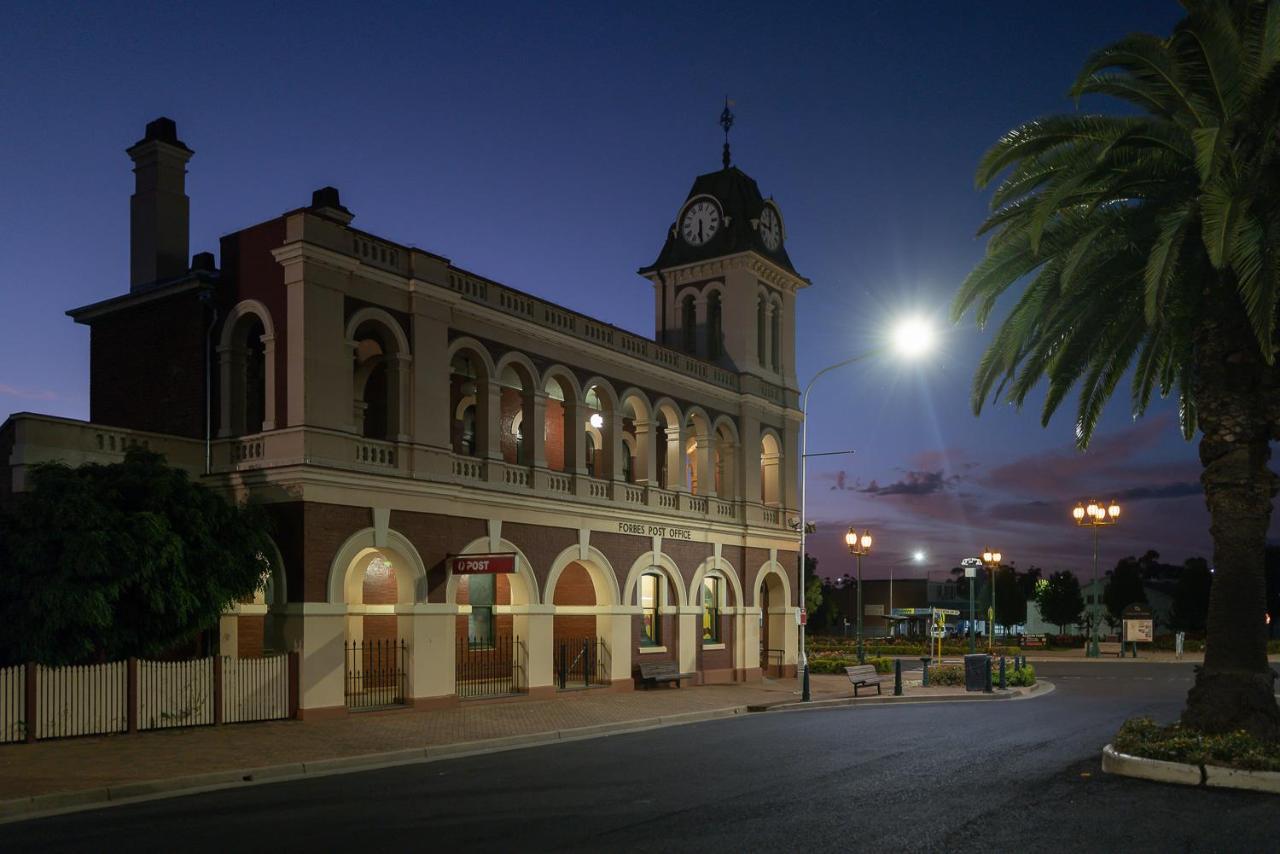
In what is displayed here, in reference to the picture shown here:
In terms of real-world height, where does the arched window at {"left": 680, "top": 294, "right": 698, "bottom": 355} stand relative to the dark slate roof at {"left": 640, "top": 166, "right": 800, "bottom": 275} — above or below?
below

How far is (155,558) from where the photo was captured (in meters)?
19.3

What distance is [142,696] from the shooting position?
62.8ft

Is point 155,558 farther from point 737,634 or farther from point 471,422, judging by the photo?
point 737,634

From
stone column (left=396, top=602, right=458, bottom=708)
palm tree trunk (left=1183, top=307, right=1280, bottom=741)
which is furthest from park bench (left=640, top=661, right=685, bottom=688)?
palm tree trunk (left=1183, top=307, right=1280, bottom=741)

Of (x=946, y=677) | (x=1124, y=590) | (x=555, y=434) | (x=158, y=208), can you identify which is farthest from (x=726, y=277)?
(x=1124, y=590)

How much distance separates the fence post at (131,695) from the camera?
61.8 ft

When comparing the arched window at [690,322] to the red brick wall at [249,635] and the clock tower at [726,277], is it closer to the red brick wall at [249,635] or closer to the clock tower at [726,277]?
the clock tower at [726,277]

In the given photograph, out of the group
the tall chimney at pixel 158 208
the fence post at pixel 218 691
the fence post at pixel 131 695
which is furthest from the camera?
the tall chimney at pixel 158 208

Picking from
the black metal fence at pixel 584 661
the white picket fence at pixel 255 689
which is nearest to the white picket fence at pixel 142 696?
the white picket fence at pixel 255 689

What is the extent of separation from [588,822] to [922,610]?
117 meters

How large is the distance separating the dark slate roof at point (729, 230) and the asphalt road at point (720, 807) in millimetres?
21023

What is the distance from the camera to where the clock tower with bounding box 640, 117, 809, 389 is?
37.2 meters

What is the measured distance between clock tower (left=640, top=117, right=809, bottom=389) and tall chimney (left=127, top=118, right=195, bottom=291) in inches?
620

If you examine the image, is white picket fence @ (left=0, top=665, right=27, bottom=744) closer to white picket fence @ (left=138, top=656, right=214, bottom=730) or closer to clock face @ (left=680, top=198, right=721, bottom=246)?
white picket fence @ (left=138, top=656, right=214, bottom=730)
